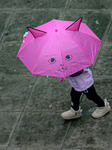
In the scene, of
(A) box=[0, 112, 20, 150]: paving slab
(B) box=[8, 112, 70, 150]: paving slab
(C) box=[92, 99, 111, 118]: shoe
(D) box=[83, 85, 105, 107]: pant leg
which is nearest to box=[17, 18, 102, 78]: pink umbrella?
(D) box=[83, 85, 105, 107]: pant leg

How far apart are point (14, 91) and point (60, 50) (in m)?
2.17

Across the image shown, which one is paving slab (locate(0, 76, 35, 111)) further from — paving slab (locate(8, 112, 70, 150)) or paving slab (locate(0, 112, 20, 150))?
paving slab (locate(8, 112, 70, 150))

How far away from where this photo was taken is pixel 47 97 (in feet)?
16.6

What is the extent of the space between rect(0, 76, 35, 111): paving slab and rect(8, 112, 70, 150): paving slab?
0.34 m

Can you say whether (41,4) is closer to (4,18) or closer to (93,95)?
(4,18)

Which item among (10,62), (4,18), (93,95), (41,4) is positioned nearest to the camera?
(93,95)

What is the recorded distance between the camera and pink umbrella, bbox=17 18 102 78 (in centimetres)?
345

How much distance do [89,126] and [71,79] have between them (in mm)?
1011

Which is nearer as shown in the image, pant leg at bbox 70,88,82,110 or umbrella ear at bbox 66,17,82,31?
umbrella ear at bbox 66,17,82,31

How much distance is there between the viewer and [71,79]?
3.92 m

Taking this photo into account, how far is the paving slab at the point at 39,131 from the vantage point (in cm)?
432

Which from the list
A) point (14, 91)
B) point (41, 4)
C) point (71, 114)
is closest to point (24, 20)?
point (41, 4)

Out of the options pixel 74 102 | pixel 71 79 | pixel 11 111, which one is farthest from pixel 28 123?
pixel 71 79

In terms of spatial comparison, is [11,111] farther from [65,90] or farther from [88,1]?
[88,1]
